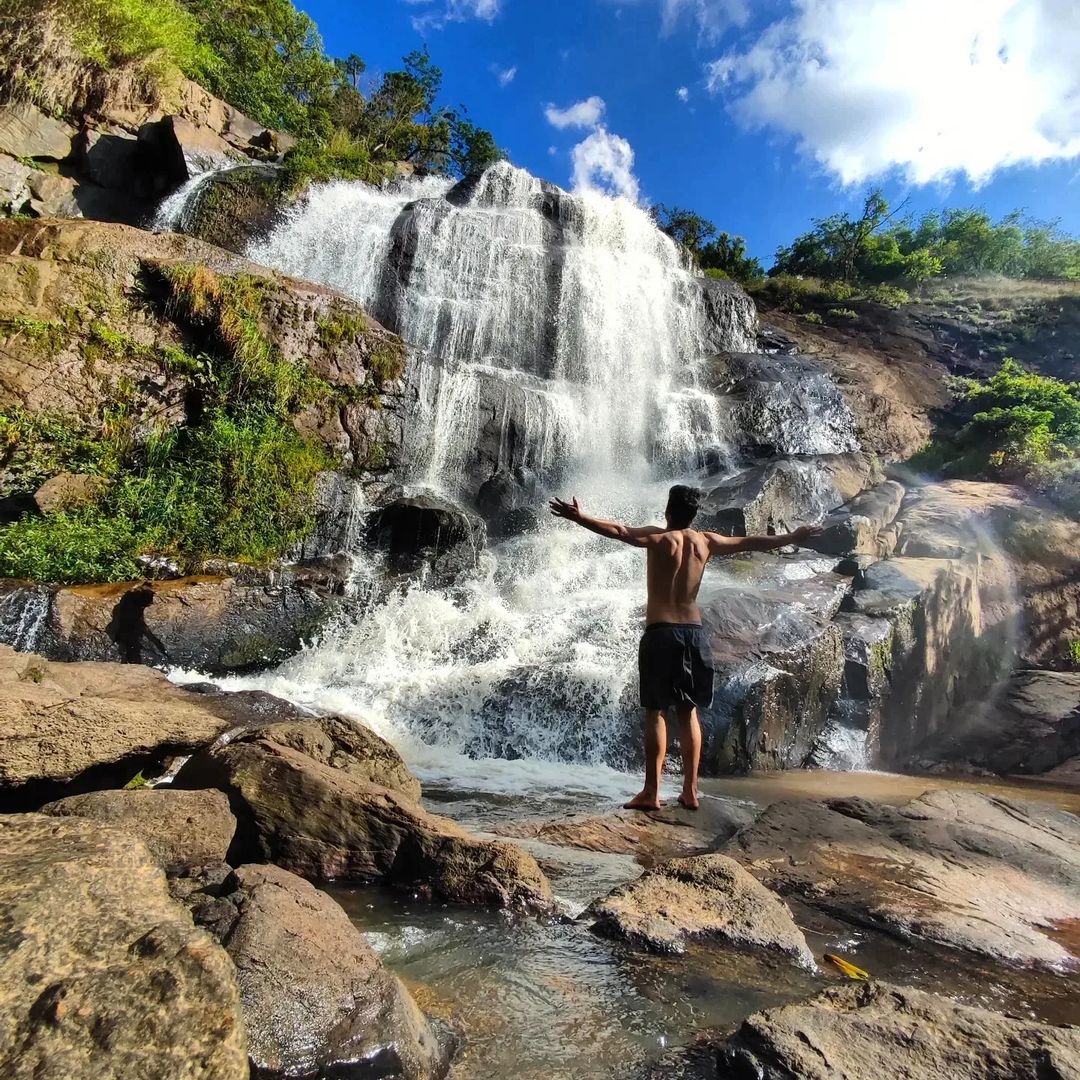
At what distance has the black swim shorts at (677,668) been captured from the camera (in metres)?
4.14

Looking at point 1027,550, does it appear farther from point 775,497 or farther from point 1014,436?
point 1014,436

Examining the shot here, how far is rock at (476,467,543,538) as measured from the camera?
1127 cm

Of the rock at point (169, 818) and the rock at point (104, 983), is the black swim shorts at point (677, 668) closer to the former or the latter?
the rock at point (169, 818)

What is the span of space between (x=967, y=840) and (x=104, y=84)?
881 inches

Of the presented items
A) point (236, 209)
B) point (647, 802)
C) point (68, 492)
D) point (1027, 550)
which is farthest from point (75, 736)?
point (236, 209)

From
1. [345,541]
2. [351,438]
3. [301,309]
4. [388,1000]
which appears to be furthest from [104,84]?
[388,1000]

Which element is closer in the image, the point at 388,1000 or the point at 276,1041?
the point at 276,1041

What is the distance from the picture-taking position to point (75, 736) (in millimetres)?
3100

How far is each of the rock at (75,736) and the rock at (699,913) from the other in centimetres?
229

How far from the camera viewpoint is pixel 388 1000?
5.73 ft

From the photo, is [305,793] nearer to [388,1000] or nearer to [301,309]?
[388,1000]

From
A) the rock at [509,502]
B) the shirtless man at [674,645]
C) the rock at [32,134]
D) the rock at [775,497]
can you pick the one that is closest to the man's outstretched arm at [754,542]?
the shirtless man at [674,645]

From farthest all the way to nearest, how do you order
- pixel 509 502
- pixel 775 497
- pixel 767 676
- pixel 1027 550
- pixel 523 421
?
pixel 523 421 < pixel 509 502 < pixel 775 497 < pixel 1027 550 < pixel 767 676

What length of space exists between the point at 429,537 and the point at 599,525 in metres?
6.22
